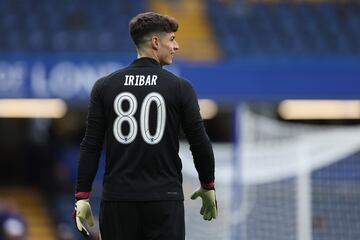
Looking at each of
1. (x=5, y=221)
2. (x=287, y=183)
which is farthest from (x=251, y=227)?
(x=5, y=221)

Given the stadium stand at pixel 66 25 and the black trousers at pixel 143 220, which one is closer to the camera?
the black trousers at pixel 143 220

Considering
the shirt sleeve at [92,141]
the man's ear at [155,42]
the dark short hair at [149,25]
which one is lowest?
the shirt sleeve at [92,141]

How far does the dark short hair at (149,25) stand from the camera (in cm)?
390

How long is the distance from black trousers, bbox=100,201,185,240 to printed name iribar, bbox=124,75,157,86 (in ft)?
1.62

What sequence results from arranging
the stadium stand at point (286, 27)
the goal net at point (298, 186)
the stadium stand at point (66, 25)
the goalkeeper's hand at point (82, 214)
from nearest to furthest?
the goalkeeper's hand at point (82, 214), the goal net at point (298, 186), the stadium stand at point (66, 25), the stadium stand at point (286, 27)

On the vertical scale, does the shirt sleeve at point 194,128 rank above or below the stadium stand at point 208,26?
below

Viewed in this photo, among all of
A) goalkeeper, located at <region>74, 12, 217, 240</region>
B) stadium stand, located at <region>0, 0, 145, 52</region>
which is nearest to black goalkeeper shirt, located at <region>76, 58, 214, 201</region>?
goalkeeper, located at <region>74, 12, 217, 240</region>

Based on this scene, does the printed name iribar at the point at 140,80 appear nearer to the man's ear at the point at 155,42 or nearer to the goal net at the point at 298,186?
the man's ear at the point at 155,42

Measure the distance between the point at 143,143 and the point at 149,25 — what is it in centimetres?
49

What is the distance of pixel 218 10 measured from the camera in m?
15.8

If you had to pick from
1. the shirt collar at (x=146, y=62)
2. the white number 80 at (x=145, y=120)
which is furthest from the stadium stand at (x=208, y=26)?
the white number 80 at (x=145, y=120)

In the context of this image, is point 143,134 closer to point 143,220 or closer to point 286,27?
point 143,220

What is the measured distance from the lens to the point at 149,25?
390cm

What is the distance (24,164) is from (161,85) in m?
11.8
